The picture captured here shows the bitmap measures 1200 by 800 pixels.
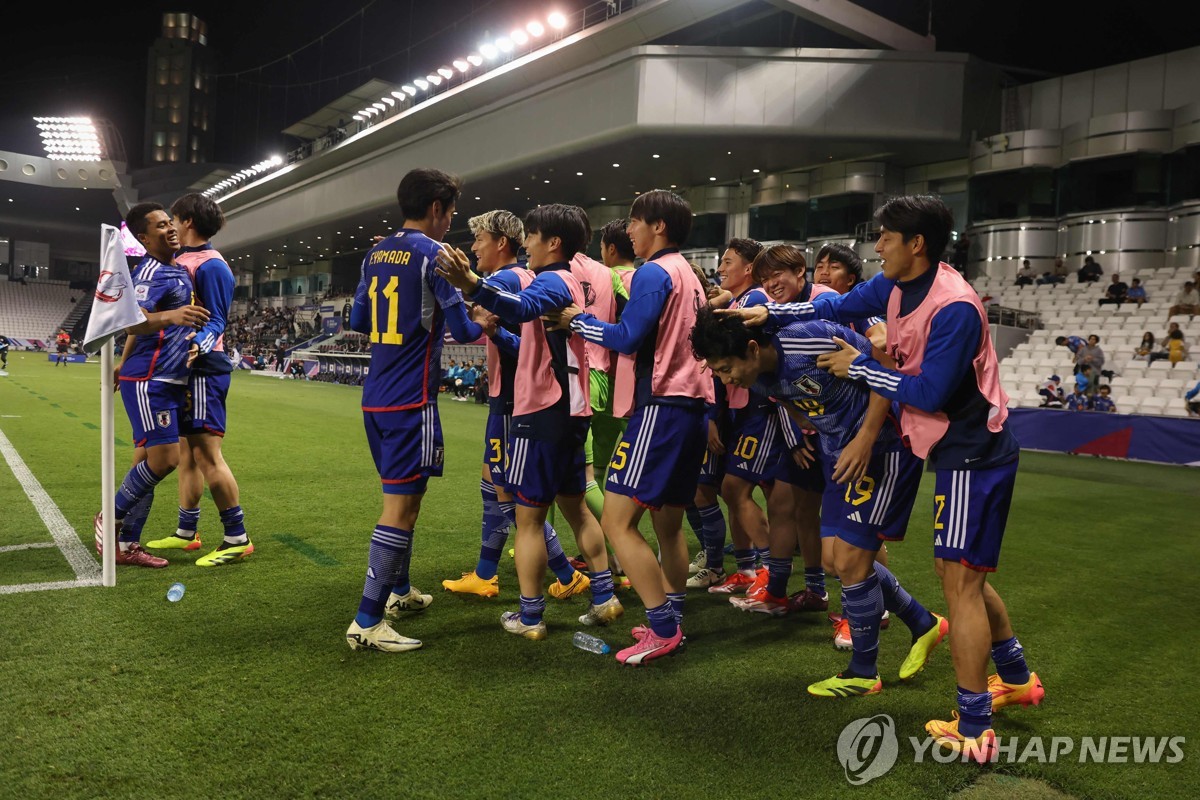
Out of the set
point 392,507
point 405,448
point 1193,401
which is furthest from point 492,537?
point 1193,401

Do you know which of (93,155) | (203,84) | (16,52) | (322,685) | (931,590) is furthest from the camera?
(203,84)

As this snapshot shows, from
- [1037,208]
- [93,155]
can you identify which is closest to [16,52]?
[93,155]

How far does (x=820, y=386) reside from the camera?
3.07 meters

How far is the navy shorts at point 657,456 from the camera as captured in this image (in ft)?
11.3

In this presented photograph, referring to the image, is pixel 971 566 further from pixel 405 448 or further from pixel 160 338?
pixel 160 338

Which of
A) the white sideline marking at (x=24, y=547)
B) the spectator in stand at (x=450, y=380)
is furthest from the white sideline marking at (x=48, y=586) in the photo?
the spectator in stand at (x=450, y=380)

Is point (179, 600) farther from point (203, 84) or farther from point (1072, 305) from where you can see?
point (203, 84)

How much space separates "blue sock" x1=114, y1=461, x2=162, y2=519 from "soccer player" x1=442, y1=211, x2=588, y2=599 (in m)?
1.95

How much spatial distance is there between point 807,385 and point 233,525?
377cm

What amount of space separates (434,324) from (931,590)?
3.61 meters

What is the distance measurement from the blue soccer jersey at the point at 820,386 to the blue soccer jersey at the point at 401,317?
146 centimetres

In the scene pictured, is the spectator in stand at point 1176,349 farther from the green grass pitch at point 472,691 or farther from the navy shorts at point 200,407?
the navy shorts at point 200,407

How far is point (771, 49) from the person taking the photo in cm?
2394

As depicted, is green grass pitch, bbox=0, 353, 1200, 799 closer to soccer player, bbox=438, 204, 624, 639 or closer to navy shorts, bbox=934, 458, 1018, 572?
soccer player, bbox=438, 204, 624, 639
